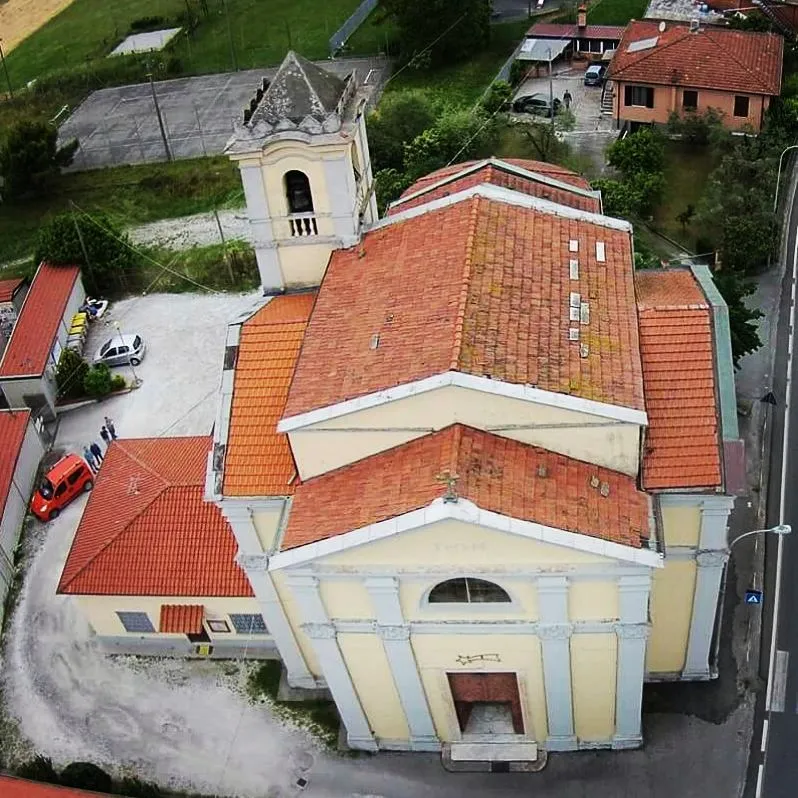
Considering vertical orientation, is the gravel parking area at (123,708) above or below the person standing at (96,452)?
below

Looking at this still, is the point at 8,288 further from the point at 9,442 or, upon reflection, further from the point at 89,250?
the point at 9,442

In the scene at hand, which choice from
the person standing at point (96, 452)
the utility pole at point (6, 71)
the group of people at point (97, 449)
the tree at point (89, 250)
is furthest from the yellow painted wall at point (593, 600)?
the utility pole at point (6, 71)

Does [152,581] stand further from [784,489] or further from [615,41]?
[615,41]

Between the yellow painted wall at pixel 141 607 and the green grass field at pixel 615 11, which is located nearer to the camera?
the yellow painted wall at pixel 141 607

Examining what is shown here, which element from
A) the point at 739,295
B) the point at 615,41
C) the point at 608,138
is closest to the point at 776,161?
the point at 608,138

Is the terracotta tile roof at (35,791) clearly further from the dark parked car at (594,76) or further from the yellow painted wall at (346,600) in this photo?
the dark parked car at (594,76)

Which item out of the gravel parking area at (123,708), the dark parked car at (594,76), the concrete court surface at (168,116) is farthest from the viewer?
the concrete court surface at (168,116)

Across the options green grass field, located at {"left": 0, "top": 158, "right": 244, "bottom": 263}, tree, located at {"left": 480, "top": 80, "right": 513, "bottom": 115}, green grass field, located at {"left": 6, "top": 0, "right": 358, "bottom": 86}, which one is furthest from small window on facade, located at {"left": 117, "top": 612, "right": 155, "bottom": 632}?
green grass field, located at {"left": 6, "top": 0, "right": 358, "bottom": 86}
